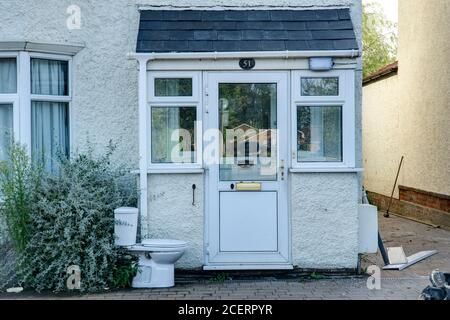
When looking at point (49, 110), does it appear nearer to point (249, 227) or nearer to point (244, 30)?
point (244, 30)

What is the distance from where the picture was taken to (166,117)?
9.16 meters

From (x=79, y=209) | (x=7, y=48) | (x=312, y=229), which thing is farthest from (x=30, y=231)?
(x=312, y=229)

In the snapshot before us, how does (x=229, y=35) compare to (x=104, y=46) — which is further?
(x=104, y=46)

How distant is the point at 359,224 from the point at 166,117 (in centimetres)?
281

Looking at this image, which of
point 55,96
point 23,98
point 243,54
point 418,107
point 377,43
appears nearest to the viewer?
point 243,54

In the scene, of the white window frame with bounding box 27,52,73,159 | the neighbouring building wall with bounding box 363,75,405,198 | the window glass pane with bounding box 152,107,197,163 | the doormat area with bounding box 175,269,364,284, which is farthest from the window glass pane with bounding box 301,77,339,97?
the neighbouring building wall with bounding box 363,75,405,198

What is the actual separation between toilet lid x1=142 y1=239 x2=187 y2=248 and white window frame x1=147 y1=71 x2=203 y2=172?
3.03 ft

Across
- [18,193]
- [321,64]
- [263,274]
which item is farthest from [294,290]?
[18,193]

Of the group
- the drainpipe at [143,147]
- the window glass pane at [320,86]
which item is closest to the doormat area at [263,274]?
the drainpipe at [143,147]

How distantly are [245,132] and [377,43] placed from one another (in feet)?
79.1

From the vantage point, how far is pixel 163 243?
28.2 feet

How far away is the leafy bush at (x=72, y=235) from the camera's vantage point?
8344 mm

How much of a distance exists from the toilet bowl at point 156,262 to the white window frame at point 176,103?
3.31 feet

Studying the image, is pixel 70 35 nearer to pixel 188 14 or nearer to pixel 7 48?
pixel 7 48
